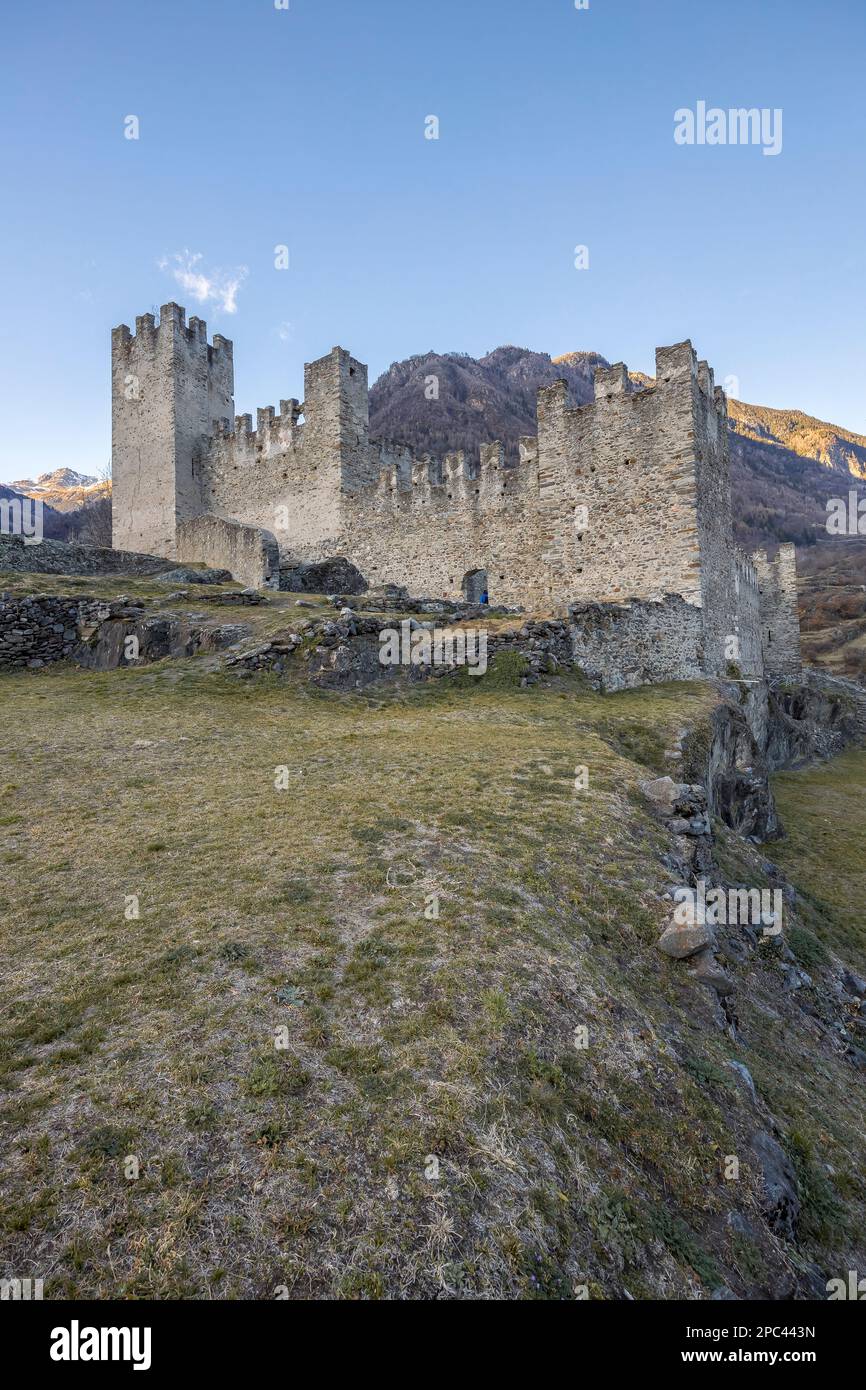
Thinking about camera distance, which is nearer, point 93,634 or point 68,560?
point 93,634

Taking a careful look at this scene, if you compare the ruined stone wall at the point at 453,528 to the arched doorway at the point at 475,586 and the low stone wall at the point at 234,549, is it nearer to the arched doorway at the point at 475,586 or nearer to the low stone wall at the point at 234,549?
the arched doorway at the point at 475,586

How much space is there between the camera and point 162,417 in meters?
37.4

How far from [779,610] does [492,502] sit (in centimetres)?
2392

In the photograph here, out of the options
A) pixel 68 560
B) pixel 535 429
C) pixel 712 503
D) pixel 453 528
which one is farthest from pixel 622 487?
pixel 535 429

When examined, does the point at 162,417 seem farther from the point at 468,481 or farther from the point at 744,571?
the point at 744,571

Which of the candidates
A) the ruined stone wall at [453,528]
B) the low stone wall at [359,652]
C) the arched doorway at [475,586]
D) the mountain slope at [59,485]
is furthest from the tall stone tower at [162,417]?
the mountain slope at [59,485]

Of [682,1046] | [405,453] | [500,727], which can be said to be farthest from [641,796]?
[405,453]

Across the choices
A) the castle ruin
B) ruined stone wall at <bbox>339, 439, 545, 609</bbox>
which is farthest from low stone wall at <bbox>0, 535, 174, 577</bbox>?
ruined stone wall at <bbox>339, 439, 545, 609</bbox>

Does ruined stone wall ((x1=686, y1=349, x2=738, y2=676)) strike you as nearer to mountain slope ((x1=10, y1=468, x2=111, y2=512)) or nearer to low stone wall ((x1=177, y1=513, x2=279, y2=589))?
low stone wall ((x1=177, y1=513, x2=279, y2=589))

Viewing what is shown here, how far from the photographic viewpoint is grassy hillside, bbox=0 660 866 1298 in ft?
11.6

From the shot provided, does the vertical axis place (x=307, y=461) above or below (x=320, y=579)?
above

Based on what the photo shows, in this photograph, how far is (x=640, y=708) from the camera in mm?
17078

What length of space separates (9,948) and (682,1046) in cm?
597
